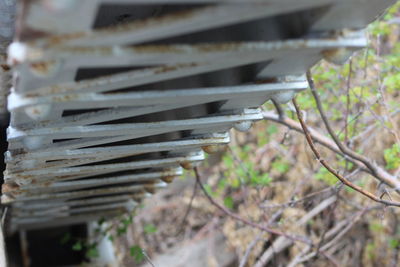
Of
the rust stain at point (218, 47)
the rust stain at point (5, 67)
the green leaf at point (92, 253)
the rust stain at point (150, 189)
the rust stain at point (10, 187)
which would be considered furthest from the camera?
the green leaf at point (92, 253)

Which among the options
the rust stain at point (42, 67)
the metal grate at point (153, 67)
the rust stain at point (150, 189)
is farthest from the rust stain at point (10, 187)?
the rust stain at point (42, 67)

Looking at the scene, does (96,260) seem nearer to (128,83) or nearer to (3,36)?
(3,36)

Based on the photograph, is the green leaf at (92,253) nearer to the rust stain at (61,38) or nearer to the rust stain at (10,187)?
the rust stain at (10,187)

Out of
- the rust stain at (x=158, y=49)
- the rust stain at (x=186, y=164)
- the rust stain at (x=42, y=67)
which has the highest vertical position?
the rust stain at (x=186, y=164)

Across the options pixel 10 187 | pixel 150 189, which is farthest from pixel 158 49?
pixel 150 189

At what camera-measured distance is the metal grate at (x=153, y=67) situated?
1146 millimetres

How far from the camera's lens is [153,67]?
4.37ft

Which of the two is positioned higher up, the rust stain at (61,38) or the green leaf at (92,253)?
the green leaf at (92,253)

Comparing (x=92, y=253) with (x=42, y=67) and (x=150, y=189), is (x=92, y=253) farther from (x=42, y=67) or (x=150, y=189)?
(x=42, y=67)

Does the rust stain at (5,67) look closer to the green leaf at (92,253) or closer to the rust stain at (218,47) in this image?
the rust stain at (218,47)

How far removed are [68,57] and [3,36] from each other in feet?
A: 2.68

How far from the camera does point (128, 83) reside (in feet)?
4.48

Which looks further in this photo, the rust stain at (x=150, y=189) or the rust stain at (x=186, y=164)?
the rust stain at (x=150, y=189)

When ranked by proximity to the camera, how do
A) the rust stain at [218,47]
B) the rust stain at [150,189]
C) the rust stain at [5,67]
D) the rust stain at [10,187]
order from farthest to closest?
1. the rust stain at [150,189]
2. the rust stain at [10,187]
3. the rust stain at [5,67]
4. the rust stain at [218,47]
